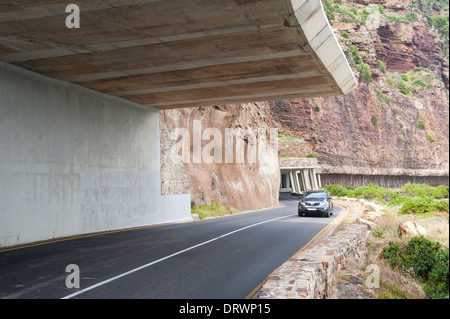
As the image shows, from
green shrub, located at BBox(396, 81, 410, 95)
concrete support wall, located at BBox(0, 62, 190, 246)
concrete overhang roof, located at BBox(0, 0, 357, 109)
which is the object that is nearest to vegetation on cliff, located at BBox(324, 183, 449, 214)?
concrete overhang roof, located at BBox(0, 0, 357, 109)

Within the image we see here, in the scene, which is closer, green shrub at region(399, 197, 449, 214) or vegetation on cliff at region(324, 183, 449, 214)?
green shrub at region(399, 197, 449, 214)

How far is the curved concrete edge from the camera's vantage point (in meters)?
10.1

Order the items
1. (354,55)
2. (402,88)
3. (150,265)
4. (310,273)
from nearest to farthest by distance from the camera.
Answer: (310,273) < (150,265) < (354,55) < (402,88)

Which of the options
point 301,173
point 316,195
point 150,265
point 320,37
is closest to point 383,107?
point 301,173

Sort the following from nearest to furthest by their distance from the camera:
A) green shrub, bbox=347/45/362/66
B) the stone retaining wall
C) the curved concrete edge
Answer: the stone retaining wall, the curved concrete edge, green shrub, bbox=347/45/362/66

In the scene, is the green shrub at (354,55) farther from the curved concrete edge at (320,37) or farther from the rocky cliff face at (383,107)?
the curved concrete edge at (320,37)

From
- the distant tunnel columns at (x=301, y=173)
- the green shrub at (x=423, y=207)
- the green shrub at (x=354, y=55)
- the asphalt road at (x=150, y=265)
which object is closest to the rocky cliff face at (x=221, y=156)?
the asphalt road at (x=150, y=265)

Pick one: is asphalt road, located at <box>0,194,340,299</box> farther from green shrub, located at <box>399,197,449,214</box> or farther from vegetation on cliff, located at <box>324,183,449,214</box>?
vegetation on cliff, located at <box>324,183,449,214</box>

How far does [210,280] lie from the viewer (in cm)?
789

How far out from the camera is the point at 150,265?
9352mm

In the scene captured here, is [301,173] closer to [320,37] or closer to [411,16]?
[320,37]

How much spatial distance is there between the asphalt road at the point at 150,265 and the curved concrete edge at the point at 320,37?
5932 millimetres

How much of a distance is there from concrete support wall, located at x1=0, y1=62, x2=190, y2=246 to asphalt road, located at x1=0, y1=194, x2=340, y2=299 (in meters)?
1.25

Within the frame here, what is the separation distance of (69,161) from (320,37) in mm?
9554
